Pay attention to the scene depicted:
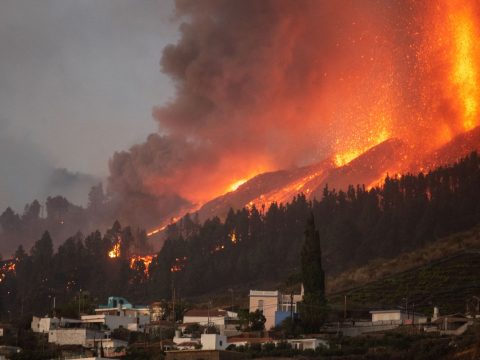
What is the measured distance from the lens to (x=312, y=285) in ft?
279

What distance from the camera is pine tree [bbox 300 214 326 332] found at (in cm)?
7700

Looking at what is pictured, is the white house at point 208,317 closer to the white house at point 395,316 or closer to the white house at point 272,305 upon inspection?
the white house at point 272,305

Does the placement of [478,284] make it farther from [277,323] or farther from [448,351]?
[448,351]

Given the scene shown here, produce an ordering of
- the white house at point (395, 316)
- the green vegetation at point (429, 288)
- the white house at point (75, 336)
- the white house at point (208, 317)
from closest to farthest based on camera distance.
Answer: the white house at point (75, 336) → the white house at point (395, 316) → the white house at point (208, 317) → the green vegetation at point (429, 288)

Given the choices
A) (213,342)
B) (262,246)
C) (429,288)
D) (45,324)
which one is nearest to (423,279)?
(429,288)

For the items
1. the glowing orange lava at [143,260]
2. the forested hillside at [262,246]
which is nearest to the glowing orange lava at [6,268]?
the forested hillside at [262,246]

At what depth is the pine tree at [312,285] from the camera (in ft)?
253

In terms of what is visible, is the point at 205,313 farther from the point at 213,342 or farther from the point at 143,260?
the point at 143,260

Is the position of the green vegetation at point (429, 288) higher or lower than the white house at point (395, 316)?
higher

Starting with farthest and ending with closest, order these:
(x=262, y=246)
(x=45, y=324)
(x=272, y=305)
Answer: (x=262, y=246) → (x=272, y=305) → (x=45, y=324)

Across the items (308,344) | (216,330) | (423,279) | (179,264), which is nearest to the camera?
(308,344)

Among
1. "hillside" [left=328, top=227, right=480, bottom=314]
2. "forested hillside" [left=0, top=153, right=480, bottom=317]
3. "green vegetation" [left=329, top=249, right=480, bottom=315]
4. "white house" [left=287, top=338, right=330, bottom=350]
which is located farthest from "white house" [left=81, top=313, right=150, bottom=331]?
"forested hillside" [left=0, top=153, right=480, bottom=317]

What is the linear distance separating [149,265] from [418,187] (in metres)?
31.9

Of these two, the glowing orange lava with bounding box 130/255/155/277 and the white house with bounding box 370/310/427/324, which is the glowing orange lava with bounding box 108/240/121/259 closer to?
the glowing orange lava with bounding box 130/255/155/277
